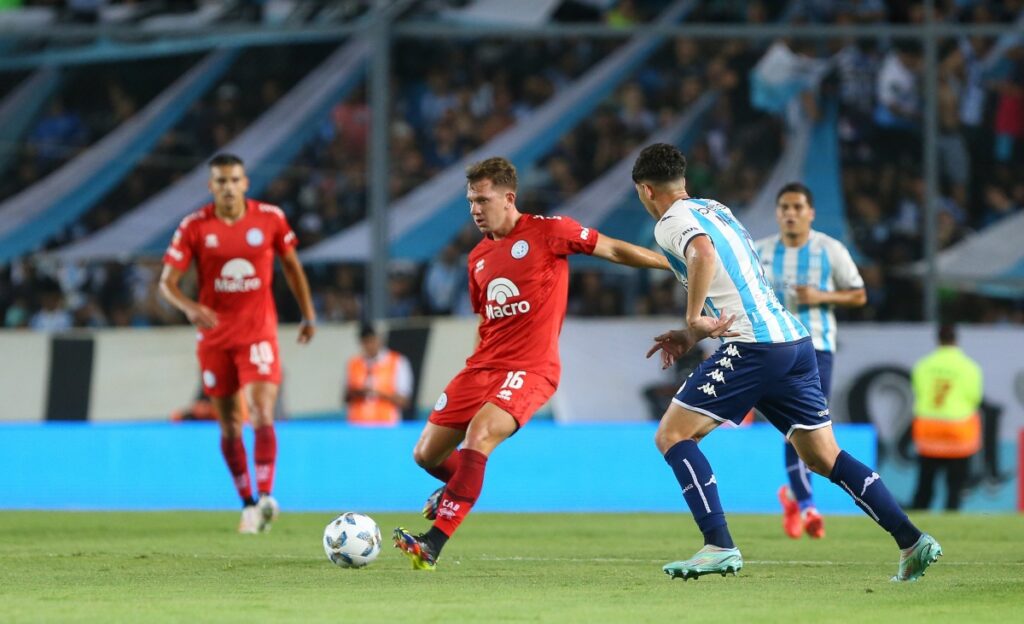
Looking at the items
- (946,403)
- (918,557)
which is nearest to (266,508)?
(918,557)

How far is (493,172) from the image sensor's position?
7613mm

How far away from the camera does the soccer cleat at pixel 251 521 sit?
10195 mm

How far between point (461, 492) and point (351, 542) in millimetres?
533

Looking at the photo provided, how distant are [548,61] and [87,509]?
7822 millimetres

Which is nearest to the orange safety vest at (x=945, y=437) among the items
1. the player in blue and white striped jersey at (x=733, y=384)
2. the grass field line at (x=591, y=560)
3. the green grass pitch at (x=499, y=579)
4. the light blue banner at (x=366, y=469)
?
the light blue banner at (x=366, y=469)

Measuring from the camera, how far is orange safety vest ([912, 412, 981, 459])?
14.2 metres

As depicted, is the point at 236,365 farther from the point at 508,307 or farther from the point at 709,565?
the point at 709,565

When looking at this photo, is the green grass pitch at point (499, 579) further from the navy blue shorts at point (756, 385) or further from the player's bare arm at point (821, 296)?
the player's bare arm at point (821, 296)

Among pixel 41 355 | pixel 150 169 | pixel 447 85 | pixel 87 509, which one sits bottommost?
pixel 87 509

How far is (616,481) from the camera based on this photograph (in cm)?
1395

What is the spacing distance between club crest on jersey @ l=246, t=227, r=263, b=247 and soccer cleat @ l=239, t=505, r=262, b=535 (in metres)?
1.62

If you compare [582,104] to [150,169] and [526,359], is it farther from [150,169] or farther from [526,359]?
[526,359]

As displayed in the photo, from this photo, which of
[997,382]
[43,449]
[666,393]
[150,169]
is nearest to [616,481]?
[666,393]

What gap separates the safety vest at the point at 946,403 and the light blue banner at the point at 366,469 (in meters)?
0.72
